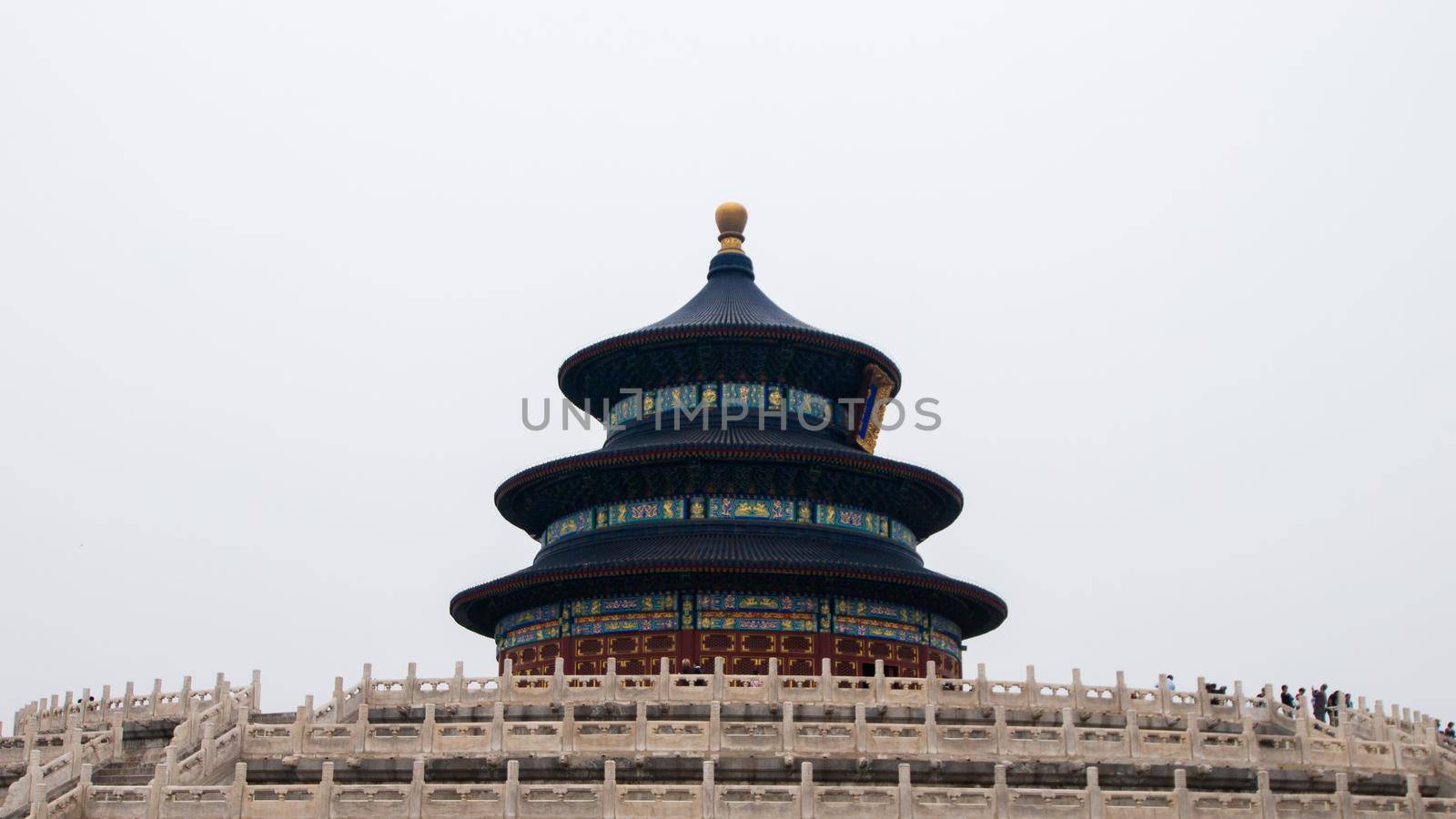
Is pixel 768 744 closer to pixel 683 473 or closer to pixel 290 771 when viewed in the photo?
pixel 290 771

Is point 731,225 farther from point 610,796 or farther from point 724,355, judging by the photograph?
point 610,796

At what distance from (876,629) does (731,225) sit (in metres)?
18.8

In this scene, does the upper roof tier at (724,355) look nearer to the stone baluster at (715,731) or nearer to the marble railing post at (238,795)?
the stone baluster at (715,731)

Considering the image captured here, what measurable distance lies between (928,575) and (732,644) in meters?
6.48

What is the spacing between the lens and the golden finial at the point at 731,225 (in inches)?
2317

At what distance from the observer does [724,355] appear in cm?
5253

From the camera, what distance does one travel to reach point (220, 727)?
2966cm

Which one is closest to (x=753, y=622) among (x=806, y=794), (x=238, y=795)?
(x=806, y=794)

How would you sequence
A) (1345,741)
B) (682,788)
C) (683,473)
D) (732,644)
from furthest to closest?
1. (683,473)
2. (732,644)
3. (1345,741)
4. (682,788)

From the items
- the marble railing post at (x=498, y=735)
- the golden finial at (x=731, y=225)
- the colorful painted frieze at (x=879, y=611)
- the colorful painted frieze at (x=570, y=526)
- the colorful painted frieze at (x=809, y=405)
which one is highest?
the golden finial at (x=731, y=225)

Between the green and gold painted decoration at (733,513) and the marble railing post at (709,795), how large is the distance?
24.3 metres

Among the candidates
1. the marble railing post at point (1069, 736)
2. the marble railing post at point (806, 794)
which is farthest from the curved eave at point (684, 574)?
the marble railing post at point (806, 794)

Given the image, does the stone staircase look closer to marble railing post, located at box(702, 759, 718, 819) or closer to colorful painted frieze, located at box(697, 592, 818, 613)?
marble railing post, located at box(702, 759, 718, 819)

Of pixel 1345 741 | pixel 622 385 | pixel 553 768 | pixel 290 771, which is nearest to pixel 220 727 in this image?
pixel 290 771
